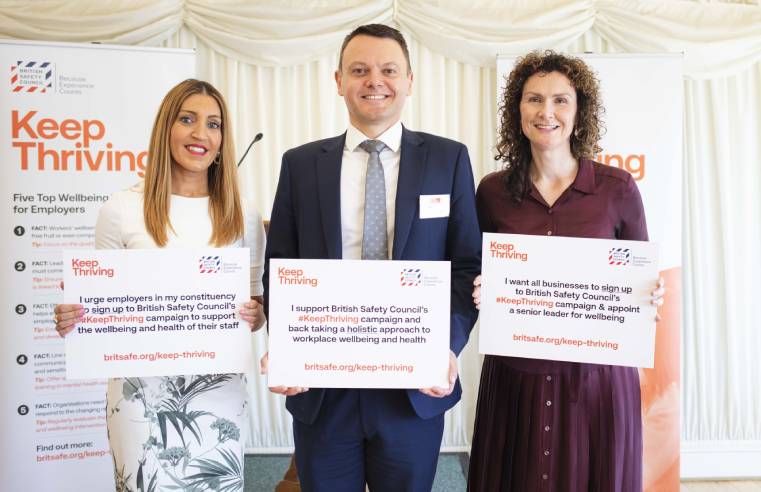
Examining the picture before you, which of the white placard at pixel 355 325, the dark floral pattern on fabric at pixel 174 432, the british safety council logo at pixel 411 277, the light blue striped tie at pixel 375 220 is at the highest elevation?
the light blue striped tie at pixel 375 220

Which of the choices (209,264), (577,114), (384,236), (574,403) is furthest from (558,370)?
(209,264)

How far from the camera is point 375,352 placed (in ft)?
5.52

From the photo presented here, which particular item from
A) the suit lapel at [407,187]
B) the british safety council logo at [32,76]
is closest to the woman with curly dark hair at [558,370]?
the suit lapel at [407,187]

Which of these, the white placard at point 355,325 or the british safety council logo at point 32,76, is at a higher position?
the british safety council logo at point 32,76

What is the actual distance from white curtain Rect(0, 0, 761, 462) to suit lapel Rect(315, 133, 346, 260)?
2.17 meters

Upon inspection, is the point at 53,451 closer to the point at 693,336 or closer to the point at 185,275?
the point at 185,275

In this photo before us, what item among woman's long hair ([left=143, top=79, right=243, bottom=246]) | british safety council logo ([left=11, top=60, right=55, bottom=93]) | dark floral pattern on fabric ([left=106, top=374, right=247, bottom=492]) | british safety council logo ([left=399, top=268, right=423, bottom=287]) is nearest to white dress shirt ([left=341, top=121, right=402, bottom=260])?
british safety council logo ([left=399, top=268, right=423, bottom=287])

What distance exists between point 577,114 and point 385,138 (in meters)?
0.77

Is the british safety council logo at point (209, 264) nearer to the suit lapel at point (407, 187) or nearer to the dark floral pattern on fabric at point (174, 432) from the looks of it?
the dark floral pattern on fabric at point (174, 432)

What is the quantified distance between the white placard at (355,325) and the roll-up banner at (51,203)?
7.36 ft

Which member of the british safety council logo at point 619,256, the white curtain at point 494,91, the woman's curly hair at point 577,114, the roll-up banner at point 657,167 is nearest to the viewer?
the british safety council logo at point 619,256

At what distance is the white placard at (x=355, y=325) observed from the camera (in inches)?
65.3

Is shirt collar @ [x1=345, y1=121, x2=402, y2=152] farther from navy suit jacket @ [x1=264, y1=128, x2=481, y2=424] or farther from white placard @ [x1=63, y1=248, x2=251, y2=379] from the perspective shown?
white placard @ [x1=63, y1=248, x2=251, y2=379]

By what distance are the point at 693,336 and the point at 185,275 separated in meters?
3.72
